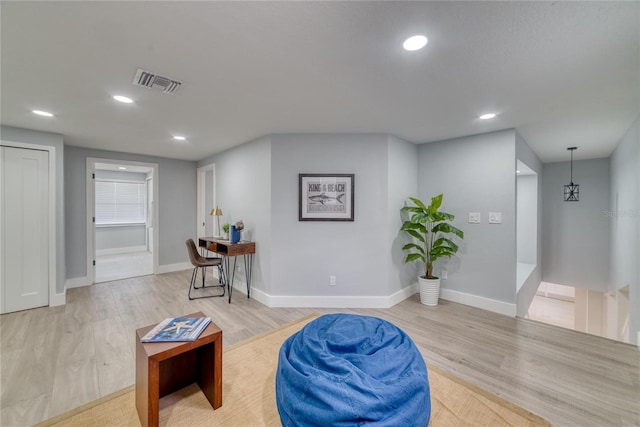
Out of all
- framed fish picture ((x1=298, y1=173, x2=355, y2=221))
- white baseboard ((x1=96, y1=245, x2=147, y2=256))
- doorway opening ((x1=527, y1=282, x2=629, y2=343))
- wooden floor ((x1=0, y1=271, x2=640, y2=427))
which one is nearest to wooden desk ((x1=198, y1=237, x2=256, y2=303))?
wooden floor ((x1=0, y1=271, x2=640, y2=427))

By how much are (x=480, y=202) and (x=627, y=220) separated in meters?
1.73

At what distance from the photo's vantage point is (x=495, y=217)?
3.22 metres

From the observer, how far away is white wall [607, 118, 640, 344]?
2721mm

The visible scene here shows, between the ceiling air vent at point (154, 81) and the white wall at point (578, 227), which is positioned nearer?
the ceiling air vent at point (154, 81)

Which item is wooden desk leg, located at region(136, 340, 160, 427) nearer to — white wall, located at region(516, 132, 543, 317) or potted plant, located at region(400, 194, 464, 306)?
potted plant, located at region(400, 194, 464, 306)

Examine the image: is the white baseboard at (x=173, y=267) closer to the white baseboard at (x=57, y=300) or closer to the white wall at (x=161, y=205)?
the white wall at (x=161, y=205)

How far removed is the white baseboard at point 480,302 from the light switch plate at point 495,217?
1.00 m

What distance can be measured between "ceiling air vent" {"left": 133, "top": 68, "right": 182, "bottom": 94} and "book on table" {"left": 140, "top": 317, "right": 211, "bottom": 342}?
1.78 metres

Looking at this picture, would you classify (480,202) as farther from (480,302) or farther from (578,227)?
(578,227)

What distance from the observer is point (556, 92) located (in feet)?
7.02

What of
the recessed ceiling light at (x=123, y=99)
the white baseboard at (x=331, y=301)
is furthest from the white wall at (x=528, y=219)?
the recessed ceiling light at (x=123, y=99)

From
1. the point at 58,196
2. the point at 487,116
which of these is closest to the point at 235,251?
the point at 58,196

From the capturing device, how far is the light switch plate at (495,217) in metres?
3.19

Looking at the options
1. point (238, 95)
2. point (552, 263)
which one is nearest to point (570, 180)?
point (552, 263)
